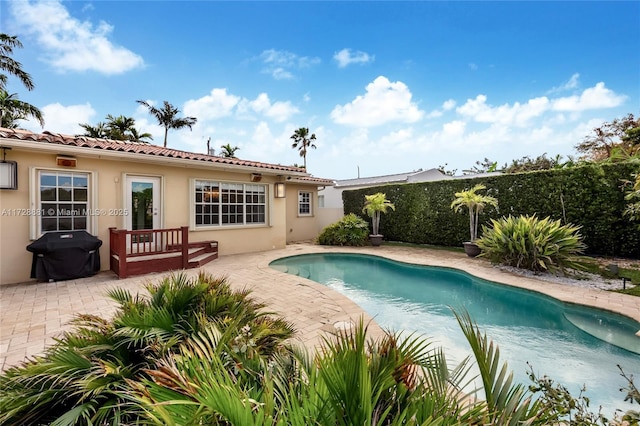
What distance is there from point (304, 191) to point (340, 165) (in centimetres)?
2457

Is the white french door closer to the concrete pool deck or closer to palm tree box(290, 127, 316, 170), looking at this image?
the concrete pool deck

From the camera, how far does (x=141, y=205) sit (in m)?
9.20

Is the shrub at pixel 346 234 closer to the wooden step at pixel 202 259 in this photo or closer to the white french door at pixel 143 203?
the wooden step at pixel 202 259

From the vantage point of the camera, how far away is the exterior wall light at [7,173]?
676cm

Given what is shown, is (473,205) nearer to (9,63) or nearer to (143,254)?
(143,254)

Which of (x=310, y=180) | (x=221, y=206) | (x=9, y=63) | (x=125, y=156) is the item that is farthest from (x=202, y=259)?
(x=9, y=63)

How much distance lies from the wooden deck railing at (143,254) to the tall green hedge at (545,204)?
36.3ft

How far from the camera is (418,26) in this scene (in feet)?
37.8

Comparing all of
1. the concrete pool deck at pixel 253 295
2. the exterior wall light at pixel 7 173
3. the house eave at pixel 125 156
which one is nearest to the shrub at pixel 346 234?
the house eave at pixel 125 156

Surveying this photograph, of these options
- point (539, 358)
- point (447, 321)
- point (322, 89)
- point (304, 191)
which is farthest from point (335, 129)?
point (539, 358)

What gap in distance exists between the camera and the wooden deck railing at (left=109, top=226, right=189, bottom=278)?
7.50 m

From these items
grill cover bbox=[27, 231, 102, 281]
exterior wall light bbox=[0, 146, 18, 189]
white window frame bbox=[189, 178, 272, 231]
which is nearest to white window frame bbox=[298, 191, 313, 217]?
white window frame bbox=[189, 178, 272, 231]

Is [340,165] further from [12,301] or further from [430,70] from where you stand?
[12,301]

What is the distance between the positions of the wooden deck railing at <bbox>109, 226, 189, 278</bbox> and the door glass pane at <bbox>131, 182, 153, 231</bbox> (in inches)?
17.3
